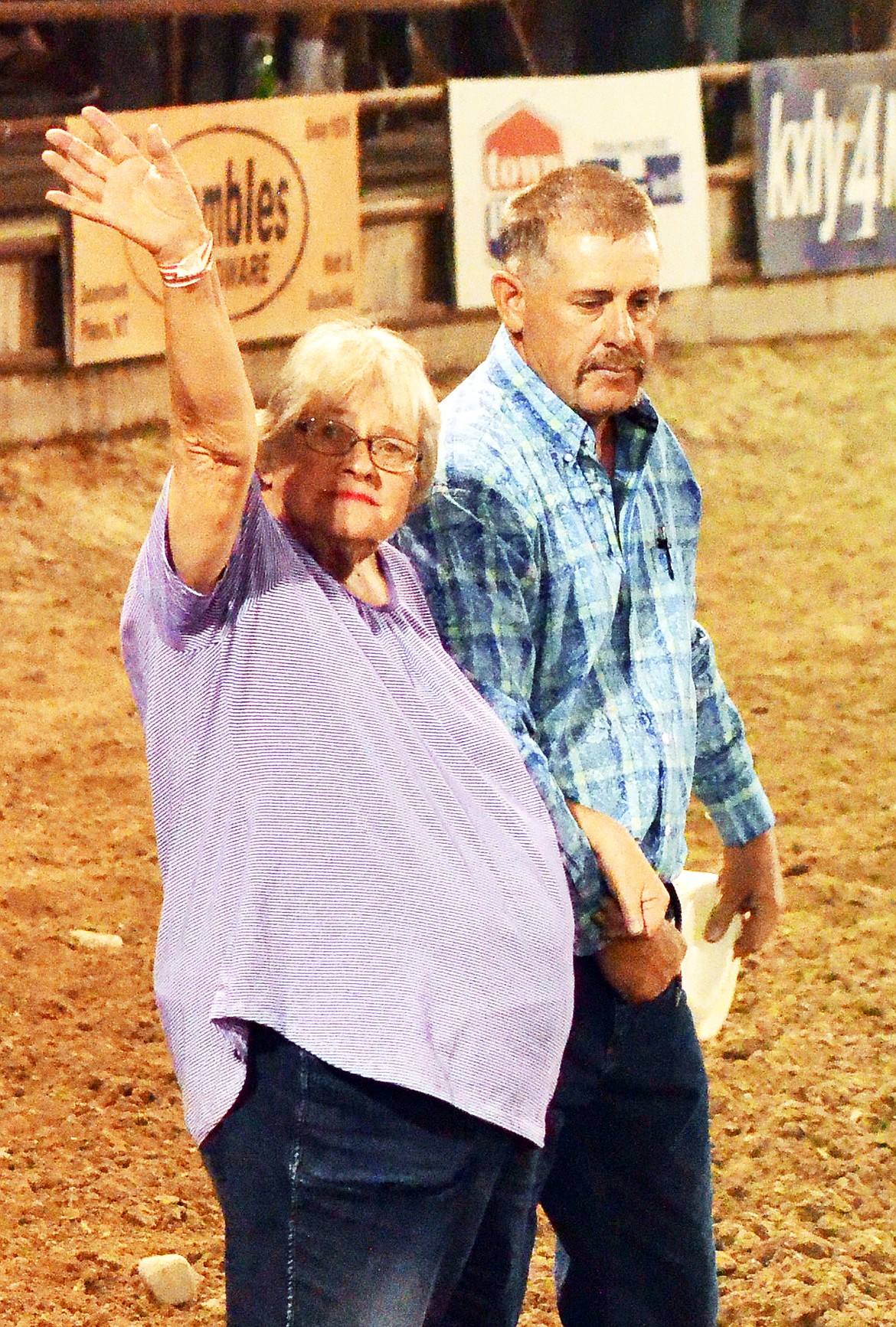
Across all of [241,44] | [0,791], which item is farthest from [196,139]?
[0,791]

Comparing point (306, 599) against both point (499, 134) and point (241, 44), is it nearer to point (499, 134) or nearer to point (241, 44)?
point (499, 134)

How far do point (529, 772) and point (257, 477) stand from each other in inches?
18.8

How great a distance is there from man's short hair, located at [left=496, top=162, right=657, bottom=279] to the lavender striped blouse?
0.62m

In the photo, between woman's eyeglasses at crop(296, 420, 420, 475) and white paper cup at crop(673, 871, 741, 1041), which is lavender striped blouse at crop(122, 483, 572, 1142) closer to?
woman's eyeglasses at crop(296, 420, 420, 475)

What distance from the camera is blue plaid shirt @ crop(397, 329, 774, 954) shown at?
2281 mm

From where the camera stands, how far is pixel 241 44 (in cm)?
1069

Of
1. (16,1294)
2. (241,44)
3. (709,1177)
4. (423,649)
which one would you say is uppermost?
(241,44)

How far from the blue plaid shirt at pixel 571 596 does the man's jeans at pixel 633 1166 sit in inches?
6.3

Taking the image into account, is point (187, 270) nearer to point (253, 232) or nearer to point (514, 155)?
point (253, 232)

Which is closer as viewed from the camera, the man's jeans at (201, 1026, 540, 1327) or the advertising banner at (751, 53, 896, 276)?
the man's jeans at (201, 1026, 540, 1327)

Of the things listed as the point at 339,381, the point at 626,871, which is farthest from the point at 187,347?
the point at 626,871

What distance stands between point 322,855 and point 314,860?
0.03ft

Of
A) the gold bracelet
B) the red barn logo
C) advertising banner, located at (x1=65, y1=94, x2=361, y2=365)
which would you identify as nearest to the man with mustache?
the gold bracelet

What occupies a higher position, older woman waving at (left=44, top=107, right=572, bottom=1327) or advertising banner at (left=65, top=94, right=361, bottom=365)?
advertising banner at (left=65, top=94, right=361, bottom=365)
